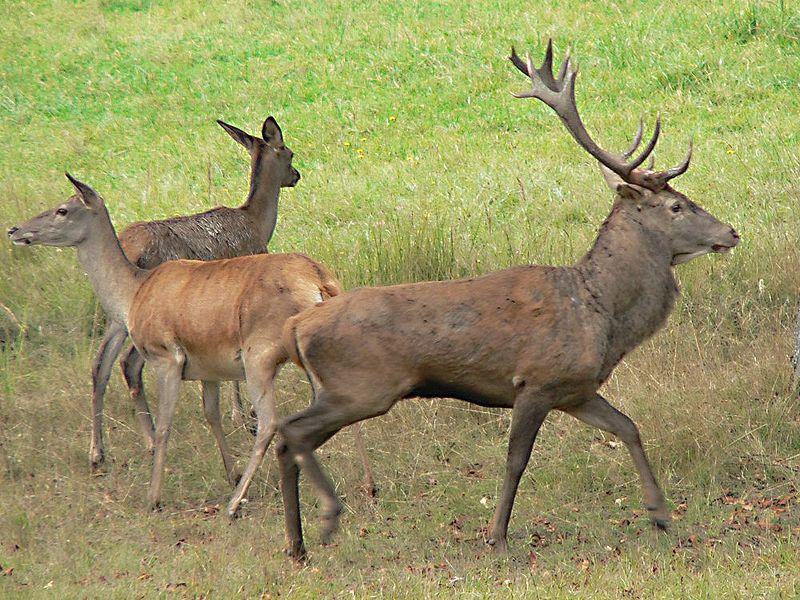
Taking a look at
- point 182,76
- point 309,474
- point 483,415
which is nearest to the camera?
point 309,474

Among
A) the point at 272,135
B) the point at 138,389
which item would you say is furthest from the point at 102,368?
the point at 272,135

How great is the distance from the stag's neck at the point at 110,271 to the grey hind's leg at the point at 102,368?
0.73 ft

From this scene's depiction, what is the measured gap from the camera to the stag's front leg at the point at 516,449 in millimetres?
5766

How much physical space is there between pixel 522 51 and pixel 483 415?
6.86 m

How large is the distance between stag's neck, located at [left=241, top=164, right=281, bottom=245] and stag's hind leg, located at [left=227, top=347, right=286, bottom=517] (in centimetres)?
227

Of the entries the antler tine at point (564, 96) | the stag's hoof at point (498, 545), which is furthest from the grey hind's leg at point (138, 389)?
the antler tine at point (564, 96)

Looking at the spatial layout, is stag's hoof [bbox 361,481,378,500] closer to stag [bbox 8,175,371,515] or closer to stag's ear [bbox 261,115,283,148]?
stag [bbox 8,175,371,515]

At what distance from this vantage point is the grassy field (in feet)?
19.1

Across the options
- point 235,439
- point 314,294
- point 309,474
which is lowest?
point 235,439

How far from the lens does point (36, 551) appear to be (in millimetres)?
6047

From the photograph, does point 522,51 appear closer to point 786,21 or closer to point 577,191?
point 786,21

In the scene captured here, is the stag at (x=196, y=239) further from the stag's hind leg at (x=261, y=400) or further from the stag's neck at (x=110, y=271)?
the stag's hind leg at (x=261, y=400)

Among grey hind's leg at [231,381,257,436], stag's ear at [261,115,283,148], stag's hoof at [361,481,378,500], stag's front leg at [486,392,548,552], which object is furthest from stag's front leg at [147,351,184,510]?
stag's ear at [261,115,283,148]

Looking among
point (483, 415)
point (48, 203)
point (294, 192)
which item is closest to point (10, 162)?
point (48, 203)
